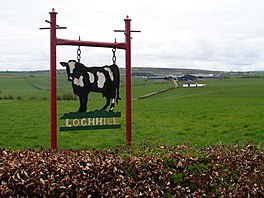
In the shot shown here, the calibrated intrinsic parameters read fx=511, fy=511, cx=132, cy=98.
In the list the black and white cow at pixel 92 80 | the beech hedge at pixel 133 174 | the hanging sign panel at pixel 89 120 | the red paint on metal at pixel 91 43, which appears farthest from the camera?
the black and white cow at pixel 92 80

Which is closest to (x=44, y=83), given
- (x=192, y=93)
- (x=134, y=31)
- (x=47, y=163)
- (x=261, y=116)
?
(x=192, y=93)

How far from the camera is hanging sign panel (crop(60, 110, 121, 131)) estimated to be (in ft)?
29.9

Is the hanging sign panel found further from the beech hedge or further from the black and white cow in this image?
the beech hedge

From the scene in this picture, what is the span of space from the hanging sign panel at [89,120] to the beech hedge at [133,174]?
6.84ft

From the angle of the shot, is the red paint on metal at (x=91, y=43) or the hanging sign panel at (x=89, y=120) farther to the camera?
the hanging sign panel at (x=89, y=120)

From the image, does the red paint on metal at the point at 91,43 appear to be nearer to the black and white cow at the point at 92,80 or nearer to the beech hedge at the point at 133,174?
the black and white cow at the point at 92,80

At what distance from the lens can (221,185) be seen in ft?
20.7

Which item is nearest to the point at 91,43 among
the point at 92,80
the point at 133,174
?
the point at 92,80

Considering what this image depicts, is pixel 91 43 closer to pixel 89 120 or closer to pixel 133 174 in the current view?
pixel 89 120

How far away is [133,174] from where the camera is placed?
6.30 m

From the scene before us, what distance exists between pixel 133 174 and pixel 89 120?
310 cm

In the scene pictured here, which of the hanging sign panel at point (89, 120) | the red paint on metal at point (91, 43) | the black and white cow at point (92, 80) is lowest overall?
the hanging sign panel at point (89, 120)

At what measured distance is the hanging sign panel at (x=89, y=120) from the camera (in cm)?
910

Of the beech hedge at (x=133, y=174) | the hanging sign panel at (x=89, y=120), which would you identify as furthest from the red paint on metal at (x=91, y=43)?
the beech hedge at (x=133, y=174)
